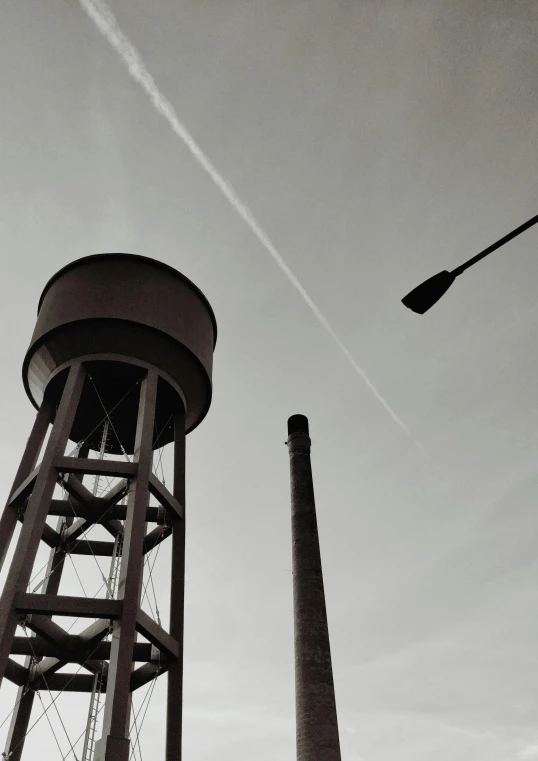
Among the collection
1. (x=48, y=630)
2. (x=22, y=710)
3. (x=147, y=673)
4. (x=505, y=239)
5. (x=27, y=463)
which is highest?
(x=27, y=463)

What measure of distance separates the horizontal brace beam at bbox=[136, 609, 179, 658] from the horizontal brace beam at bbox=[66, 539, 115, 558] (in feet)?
10.1

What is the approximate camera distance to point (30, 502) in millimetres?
10344

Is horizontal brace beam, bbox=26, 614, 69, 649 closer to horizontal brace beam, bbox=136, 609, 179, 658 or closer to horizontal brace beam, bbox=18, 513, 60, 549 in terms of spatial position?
horizontal brace beam, bbox=136, 609, 179, 658

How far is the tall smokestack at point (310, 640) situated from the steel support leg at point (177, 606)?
16.4ft

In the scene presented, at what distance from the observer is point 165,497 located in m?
11.5

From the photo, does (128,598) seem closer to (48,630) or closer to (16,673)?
(48,630)

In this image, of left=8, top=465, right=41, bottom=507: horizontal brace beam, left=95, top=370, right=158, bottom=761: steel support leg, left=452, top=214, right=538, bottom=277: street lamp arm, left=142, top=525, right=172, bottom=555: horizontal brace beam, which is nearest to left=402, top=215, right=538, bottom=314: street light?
left=452, top=214, right=538, bottom=277: street lamp arm

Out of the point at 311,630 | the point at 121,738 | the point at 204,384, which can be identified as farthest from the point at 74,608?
the point at 311,630

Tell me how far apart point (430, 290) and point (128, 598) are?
25.2ft

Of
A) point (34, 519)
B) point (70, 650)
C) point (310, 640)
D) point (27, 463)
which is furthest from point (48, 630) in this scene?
point (310, 640)

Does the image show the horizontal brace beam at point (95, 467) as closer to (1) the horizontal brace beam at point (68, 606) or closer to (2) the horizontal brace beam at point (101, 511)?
(2) the horizontal brace beam at point (101, 511)

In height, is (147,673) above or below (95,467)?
below

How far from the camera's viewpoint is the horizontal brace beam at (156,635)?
31.7 ft

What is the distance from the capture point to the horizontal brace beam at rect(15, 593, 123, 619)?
9.28 m
